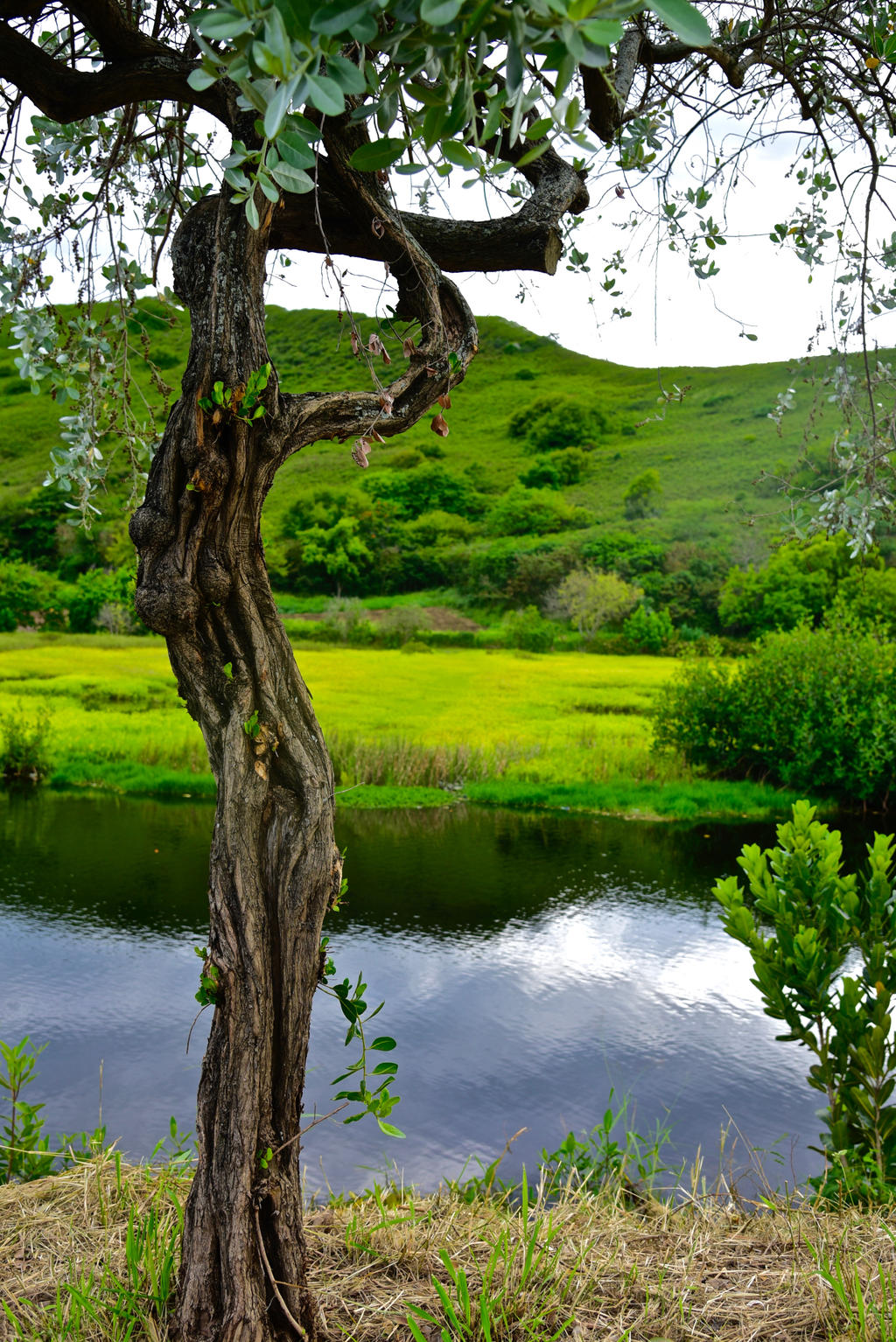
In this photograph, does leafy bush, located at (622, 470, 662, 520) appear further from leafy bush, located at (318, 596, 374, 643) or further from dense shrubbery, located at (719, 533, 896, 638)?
leafy bush, located at (318, 596, 374, 643)

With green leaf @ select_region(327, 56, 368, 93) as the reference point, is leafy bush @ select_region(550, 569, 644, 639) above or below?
below

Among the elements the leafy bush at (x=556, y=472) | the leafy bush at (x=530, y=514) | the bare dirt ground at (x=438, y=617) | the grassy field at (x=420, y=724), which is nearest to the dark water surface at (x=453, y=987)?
the grassy field at (x=420, y=724)

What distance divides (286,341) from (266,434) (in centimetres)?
1593

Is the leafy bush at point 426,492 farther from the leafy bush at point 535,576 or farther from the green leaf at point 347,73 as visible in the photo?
the green leaf at point 347,73

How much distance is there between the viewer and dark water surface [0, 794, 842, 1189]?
4027mm

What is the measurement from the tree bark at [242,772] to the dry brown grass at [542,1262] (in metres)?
0.21

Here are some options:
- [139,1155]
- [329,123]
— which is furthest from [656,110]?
[139,1155]

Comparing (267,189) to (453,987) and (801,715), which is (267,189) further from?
(801,715)

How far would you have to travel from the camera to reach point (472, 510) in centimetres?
1928

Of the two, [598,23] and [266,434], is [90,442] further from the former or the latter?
[598,23]

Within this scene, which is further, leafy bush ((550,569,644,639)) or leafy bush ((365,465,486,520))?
leafy bush ((365,465,486,520))

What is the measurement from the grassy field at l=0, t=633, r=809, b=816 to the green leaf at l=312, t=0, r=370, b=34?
877 cm

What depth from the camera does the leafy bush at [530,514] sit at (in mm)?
19047

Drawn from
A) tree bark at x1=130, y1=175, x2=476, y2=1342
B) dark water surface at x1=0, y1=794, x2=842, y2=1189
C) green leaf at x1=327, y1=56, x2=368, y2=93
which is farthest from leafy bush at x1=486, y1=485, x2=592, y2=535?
green leaf at x1=327, y1=56, x2=368, y2=93
